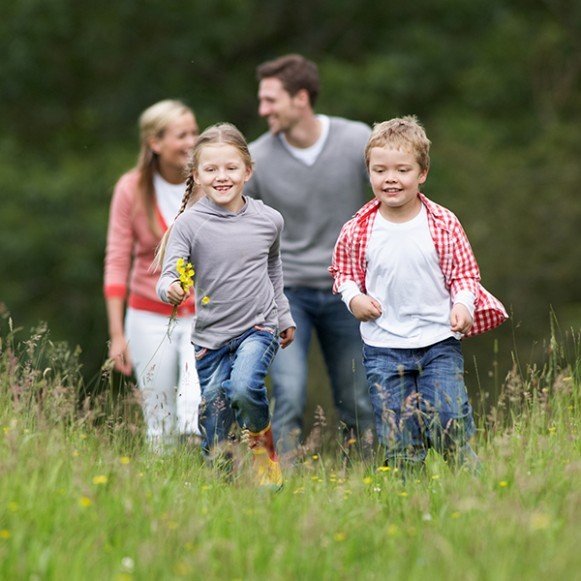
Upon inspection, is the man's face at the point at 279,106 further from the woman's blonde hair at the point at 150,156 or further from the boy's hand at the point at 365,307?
the boy's hand at the point at 365,307

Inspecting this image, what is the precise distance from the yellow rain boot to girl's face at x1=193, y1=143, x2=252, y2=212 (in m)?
0.97

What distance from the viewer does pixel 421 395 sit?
546 centimetres

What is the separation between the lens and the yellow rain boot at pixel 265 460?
16.8ft

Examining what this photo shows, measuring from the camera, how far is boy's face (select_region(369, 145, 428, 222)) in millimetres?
5402

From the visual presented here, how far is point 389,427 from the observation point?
5.29 metres

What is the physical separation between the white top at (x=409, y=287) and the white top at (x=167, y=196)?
6.39 ft

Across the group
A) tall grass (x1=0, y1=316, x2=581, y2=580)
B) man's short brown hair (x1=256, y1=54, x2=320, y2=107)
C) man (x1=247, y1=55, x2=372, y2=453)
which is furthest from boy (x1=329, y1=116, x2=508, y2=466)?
man's short brown hair (x1=256, y1=54, x2=320, y2=107)

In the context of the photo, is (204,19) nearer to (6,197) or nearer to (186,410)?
(6,197)

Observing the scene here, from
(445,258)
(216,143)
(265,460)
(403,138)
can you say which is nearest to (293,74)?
(216,143)

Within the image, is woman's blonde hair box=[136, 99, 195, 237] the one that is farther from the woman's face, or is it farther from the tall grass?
the tall grass

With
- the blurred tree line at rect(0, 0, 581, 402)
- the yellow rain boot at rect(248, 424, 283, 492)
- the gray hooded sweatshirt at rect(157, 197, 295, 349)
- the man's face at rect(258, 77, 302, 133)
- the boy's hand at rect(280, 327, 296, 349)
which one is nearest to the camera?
the yellow rain boot at rect(248, 424, 283, 492)

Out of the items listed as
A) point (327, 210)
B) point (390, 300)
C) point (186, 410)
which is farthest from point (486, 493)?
point (327, 210)

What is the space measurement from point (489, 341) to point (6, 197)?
6.49 metres

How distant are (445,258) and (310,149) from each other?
6.63 ft
